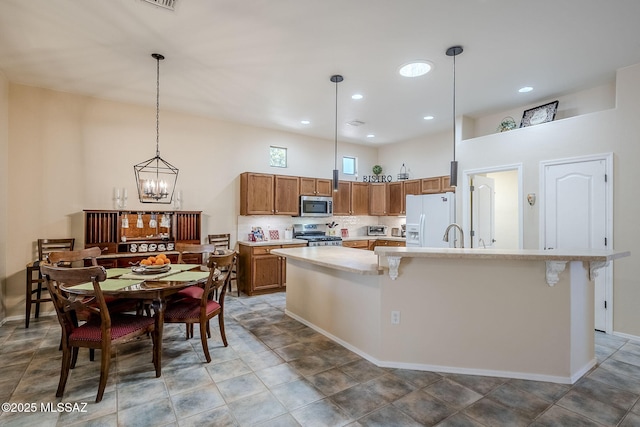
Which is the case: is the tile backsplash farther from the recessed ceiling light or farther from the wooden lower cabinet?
the recessed ceiling light

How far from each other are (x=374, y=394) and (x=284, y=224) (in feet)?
14.0

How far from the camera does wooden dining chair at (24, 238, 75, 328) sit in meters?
3.86

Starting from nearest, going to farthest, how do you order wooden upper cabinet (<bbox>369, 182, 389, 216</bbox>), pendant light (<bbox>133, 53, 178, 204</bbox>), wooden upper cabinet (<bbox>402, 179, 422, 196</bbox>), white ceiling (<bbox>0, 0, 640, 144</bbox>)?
white ceiling (<bbox>0, 0, 640, 144</bbox>), pendant light (<bbox>133, 53, 178, 204</bbox>), wooden upper cabinet (<bbox>402, 179, 422, 196</bbox>), wooden upper cabinet (<bbox>369, 182, 389, 216</bbox>)

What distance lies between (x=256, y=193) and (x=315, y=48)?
3.05m

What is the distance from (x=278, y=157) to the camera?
634 centimetres

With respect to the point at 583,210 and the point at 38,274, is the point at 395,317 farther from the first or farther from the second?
the point at 38,274

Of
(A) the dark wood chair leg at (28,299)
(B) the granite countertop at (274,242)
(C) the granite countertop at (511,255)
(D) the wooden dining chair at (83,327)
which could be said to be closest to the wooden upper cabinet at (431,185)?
(B) the granite countertop at (274,242)

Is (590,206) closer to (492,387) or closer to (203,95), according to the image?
(492,387)

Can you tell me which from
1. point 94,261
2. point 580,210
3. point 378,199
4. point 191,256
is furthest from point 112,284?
point 378,199

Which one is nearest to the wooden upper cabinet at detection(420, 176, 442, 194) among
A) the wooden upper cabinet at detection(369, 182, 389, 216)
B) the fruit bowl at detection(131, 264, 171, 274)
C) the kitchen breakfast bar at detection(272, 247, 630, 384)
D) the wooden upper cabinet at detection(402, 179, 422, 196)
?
the wooden upper cabinet at detection(402, 179, 422, 196)

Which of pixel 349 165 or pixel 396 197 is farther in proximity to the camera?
pixel 349 165

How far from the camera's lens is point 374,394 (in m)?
2.39

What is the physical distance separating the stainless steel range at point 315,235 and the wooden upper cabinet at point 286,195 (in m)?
0.48

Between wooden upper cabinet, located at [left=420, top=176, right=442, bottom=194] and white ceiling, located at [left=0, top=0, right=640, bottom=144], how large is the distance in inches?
64.7
